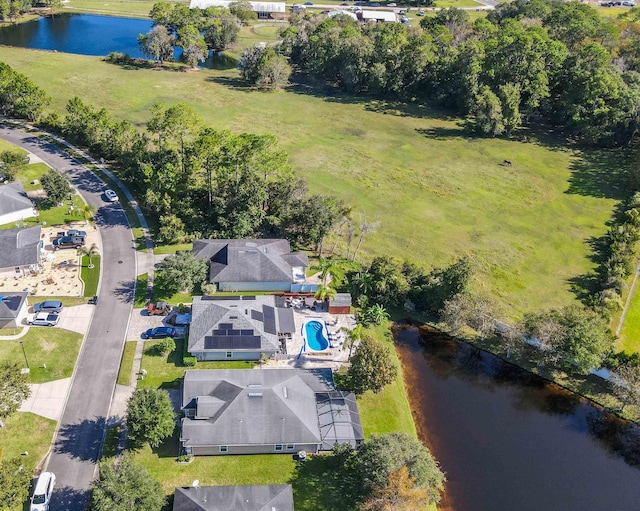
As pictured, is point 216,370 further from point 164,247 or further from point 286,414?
point 164,247

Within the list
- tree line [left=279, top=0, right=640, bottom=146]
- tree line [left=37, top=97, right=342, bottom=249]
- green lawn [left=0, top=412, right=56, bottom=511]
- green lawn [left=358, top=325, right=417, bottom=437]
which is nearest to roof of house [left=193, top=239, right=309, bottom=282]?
tree line [left=37, top=97, right=342, bottom=249]

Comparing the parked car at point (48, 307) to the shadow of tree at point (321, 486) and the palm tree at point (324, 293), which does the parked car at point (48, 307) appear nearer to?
the palm tree at point (324, 293)

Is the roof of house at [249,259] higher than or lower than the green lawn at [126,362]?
higher

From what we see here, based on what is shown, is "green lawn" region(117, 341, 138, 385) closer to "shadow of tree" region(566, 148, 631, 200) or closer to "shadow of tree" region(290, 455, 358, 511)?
"shadow of tree" region(290, 455, 358, 511)

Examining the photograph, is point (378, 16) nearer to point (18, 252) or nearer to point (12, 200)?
point (12, 200)

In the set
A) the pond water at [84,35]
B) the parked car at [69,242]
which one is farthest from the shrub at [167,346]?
the pond water at [84,35]
